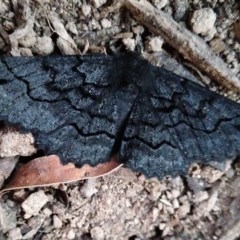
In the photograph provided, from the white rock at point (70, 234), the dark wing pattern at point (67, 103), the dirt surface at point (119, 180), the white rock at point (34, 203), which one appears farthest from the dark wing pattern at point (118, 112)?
the white rock at point (70, 234)

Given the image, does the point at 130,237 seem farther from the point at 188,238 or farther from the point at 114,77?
the point at 114,77

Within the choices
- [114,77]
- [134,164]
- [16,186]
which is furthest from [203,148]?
[16,186]

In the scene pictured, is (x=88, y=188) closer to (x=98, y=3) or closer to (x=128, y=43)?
(x=128, y=43)

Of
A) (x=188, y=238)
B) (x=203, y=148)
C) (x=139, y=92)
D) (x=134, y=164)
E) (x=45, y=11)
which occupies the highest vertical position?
(x=45, y=11)

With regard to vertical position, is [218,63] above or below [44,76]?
above

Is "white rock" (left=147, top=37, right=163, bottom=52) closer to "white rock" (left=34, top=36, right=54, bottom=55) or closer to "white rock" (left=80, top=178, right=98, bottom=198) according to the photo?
"white rock" (left=34, top=36, right=54, bottom=55)

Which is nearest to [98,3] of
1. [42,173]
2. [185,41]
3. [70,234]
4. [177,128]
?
[185,41]

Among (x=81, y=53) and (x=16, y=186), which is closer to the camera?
(x=16, y=186)

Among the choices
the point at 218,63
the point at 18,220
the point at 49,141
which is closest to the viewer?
the point at 49,141

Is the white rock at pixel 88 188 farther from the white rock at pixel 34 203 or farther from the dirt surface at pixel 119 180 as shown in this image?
the white rock at pixel 34 203
